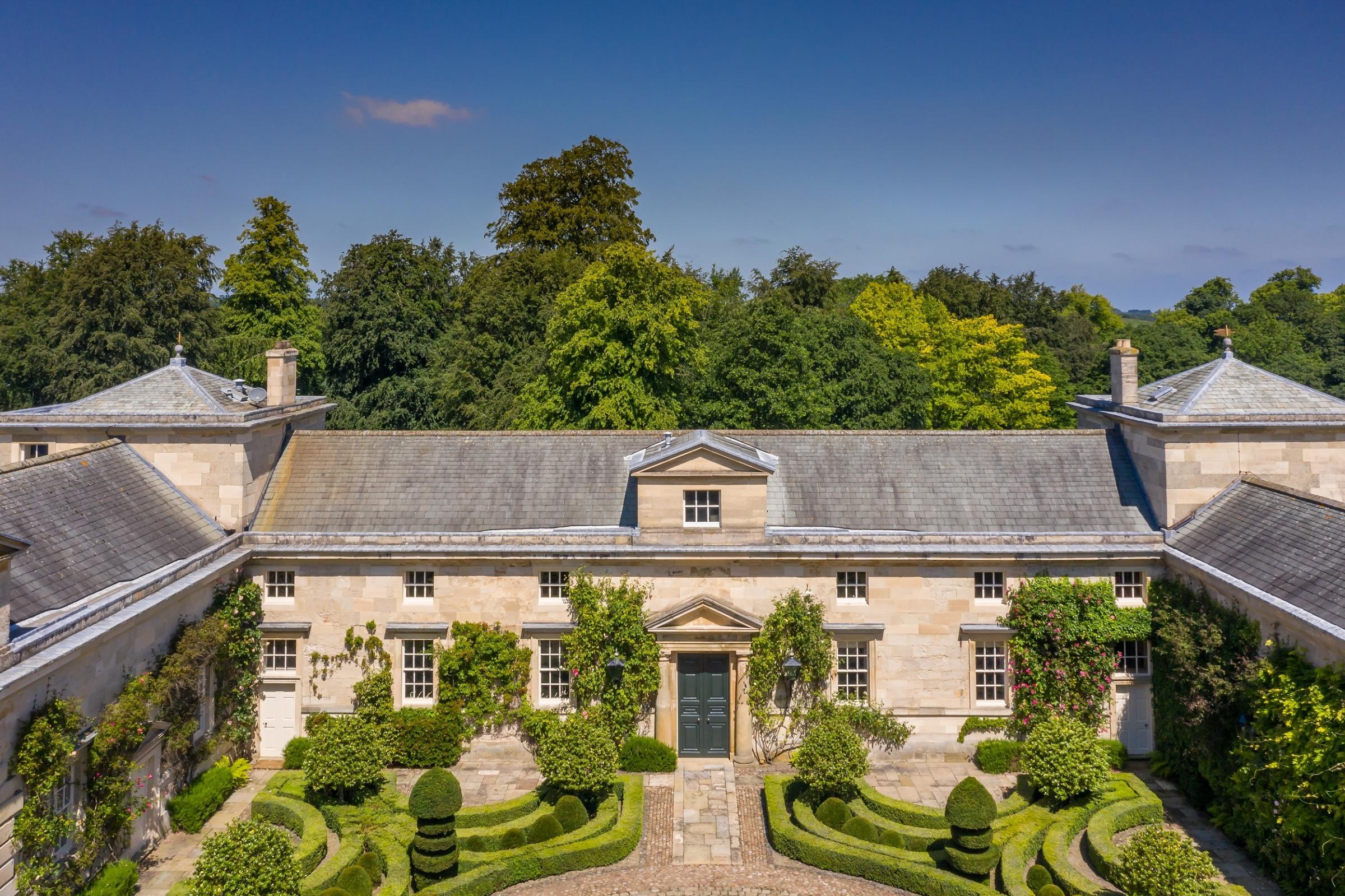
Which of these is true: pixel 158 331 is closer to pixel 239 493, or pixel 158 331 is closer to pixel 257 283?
pixel 257 283

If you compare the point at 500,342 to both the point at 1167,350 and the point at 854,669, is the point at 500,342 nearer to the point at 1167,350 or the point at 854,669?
the point at 854,669

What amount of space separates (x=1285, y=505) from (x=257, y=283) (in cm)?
5610

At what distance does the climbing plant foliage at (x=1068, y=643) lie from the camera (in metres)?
27.4

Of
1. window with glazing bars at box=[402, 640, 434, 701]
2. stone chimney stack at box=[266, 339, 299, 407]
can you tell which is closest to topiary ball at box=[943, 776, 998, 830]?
window with glazing bars at box=[402, 640, 434, 701]

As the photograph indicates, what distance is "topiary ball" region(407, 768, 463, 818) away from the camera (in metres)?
21.1

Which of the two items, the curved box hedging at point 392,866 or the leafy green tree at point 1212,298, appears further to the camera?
the leafy green tree at point 1212,298

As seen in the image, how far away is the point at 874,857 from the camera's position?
22031mm

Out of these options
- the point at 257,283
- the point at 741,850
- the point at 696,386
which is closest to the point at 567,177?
the point at 257,283

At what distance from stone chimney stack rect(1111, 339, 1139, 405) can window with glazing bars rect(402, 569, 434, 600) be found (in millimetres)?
21148

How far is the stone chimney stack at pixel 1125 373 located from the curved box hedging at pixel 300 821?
2522cm

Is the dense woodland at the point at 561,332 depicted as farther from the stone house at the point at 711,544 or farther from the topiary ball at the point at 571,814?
the topiary ball at the point at 571,814

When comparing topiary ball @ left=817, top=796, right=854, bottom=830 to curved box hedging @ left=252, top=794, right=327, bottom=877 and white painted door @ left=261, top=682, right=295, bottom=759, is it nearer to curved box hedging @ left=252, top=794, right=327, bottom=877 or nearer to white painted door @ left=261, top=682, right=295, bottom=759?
curved box hedging @ left=252, top=794, right=327, bottom=877

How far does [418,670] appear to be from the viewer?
Result: 28.2 metres

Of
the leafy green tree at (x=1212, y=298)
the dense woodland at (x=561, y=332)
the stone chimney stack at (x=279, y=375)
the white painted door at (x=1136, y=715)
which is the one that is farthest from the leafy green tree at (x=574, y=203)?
the leafy green tree at (x=1212, y=298)
